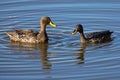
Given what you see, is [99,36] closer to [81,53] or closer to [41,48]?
[81,53]

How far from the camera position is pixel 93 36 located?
17.6 m

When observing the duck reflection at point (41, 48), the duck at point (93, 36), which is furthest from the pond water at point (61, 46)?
the duck at point (93, 36)

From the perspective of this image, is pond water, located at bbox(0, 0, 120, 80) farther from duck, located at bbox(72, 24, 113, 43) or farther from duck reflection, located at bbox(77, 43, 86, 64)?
duck, located at bbox(72, 24, 113, 43)

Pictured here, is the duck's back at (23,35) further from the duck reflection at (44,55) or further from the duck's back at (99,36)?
the duck's back at (99,36)

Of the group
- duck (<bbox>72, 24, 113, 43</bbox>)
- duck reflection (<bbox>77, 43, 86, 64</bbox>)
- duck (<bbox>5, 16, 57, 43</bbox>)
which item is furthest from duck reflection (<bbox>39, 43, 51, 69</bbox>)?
duck (<bbox>72, 24, 113, 43</bbox>)

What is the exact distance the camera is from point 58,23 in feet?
63.4

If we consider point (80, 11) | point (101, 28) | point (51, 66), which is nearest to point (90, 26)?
point (101, 28)

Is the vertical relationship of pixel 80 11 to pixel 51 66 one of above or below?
above

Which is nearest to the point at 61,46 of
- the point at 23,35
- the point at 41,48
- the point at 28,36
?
the point at 41,48

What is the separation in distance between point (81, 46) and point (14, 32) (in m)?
2.44

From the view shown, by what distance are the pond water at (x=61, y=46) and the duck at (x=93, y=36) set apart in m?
0.26

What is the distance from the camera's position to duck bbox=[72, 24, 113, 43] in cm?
1748

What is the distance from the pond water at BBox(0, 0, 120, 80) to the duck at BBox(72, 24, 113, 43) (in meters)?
0.26

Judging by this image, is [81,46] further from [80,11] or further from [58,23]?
[80,11]
